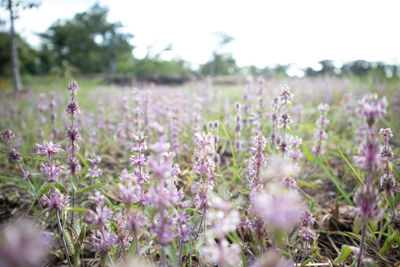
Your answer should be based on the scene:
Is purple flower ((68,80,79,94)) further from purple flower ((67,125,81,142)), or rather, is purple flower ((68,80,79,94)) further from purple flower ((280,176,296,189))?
purple flower ((280,176,296,189))

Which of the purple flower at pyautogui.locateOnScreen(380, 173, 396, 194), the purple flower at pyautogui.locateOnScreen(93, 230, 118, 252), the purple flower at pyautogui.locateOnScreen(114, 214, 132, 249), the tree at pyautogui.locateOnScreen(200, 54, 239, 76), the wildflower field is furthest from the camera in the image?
the tree at pyautogui.locateOnScreen(200, 54, 239, 76)

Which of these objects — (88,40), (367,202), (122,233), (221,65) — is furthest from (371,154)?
(221,65)

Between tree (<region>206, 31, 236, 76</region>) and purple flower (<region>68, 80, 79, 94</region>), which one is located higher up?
tree (<region>206, 31, 236, 76</region>)

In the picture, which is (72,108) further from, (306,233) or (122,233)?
(306,233)

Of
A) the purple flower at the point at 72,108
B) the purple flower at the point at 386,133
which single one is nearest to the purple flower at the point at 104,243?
the purple flower at the point at 72,108

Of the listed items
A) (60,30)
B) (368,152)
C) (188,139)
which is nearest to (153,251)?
(368,152)

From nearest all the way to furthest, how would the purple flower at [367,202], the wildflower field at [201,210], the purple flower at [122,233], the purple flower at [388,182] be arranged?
the wildflower field at [201,210] < the purple flower at [367,202] < the purple flower at [122,233] < the purple flower at [388,182]

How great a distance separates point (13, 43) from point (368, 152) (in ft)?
53.3

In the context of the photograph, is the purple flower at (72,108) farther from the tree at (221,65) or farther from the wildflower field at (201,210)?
the tree at (221,65)

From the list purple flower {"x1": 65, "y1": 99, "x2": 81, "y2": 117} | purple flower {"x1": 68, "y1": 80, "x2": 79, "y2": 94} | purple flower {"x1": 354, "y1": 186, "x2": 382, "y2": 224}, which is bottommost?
purple flower {"x1": 354, "y1": 186, "x2": 382, "y2": 224}

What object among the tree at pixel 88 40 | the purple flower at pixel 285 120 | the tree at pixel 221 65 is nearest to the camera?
the purple flower at pixel 285 120

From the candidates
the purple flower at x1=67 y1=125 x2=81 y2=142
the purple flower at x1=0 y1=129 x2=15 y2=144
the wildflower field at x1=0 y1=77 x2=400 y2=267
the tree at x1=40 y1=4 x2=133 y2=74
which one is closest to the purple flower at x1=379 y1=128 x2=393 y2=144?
the wildflower field at x1=0 y1=77 x2=400 y2=267

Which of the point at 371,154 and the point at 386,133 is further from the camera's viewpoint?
the point at 386,133

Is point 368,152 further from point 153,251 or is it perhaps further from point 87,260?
point 87,260
